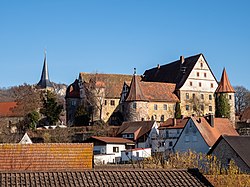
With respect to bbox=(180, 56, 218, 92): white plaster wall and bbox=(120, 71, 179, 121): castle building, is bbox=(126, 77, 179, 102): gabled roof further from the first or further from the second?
bbox=(180, 56, 218, 92): white plaster wall

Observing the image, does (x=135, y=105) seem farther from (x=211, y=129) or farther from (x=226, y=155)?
(x=226, y=155)

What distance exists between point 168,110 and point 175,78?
6.58 meters

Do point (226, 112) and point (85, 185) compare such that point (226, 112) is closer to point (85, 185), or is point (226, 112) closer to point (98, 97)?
point (98, 97)

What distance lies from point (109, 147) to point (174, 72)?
25497 millimetres

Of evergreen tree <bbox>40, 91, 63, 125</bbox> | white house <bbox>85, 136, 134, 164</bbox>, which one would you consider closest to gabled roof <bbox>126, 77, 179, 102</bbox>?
evergreen tree <bbox>40, 91, 63, 125</bbox>

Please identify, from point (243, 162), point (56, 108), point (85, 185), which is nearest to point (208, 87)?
point (56, 108)

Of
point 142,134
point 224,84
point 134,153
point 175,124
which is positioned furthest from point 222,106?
point 134,153

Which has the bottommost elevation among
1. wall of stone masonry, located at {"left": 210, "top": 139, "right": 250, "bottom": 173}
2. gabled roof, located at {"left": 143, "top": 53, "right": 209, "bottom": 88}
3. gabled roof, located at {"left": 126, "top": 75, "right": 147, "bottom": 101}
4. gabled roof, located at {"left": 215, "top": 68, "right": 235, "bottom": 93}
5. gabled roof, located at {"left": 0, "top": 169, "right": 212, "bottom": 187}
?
wall of stone masonry, located at {"left": 210, "top": 139, "right": 250, "bottom": 173}

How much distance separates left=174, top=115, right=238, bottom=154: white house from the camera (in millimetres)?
50438

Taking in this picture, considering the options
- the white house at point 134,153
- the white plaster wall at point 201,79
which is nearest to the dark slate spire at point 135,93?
the white plaster wall at point 201,79

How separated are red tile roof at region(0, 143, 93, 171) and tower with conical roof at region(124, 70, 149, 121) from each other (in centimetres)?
4579

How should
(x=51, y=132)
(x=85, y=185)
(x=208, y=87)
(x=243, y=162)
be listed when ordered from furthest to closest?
(x=208, y=87) < (x=51, y=132) < (x=243, y=162) < (x=85, y=185)

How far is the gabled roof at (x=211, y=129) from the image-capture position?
1997 inches

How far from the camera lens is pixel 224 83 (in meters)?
77.2
